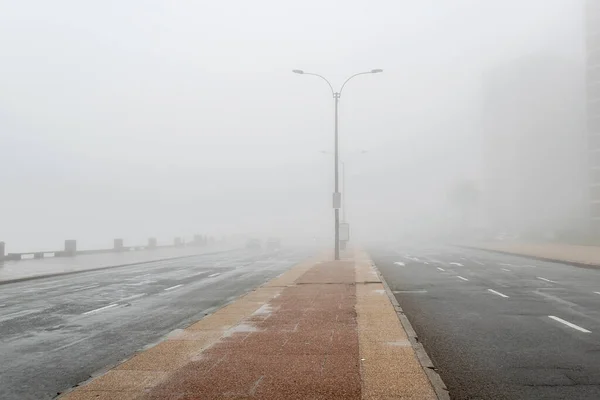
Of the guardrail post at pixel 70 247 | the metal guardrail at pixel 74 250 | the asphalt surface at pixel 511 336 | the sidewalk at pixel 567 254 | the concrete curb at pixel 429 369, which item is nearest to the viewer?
the concrete curb at pixel 429 369

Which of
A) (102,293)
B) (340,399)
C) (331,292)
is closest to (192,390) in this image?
(340,399)

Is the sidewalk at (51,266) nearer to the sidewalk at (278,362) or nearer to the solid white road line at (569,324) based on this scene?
the sidewalk at (278,362)

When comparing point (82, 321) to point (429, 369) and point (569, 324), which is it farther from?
point (569, 324)

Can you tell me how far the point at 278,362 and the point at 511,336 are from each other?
4.59 m

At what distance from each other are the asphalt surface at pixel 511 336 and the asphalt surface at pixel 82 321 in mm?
4788

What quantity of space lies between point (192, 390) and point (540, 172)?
152239mm

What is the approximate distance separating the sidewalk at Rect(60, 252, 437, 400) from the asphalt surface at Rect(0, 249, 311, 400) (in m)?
0.77

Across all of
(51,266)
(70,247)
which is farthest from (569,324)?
(70,247)

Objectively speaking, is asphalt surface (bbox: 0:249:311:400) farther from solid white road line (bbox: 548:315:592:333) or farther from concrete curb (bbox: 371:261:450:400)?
solid white road line (bbox: 548:315:592:333)

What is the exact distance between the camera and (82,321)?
11.2 meters

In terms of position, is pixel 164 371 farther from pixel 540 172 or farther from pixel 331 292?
pixel 540 172

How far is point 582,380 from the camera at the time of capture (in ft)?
20.7

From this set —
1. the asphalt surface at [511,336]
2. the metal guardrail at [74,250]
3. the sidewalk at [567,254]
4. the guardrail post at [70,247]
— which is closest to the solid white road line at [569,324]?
the asphalt surface at [511,336]

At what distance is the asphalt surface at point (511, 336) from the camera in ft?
20.3
